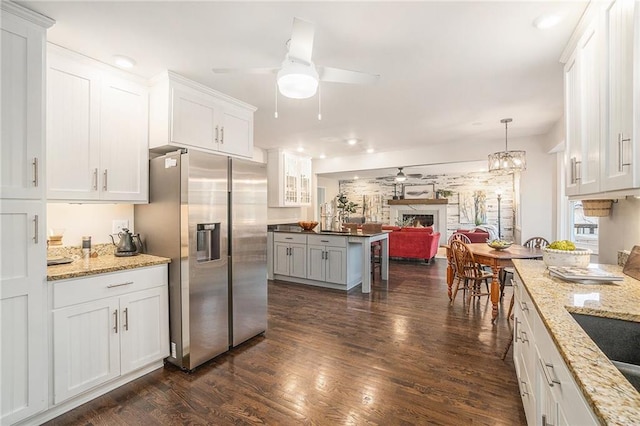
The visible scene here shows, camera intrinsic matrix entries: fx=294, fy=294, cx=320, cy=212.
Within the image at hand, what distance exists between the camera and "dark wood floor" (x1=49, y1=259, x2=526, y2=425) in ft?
6.11

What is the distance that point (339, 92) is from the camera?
3.08m

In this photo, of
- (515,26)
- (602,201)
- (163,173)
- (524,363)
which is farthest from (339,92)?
(524,363)

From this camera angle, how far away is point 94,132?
2.30 meters

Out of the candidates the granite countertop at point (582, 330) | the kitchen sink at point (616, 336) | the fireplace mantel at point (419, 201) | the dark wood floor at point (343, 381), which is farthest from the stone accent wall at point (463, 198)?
the kitchen sink at point (616, 336)

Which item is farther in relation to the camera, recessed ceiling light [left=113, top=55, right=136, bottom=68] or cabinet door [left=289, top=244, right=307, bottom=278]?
cabinet door [left=289, top=244, right=307, bottom=278]

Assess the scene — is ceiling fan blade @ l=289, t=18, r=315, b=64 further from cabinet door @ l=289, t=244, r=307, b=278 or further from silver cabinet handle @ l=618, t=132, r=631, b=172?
cabinet door @ l=289, t=244, r=307, b=278

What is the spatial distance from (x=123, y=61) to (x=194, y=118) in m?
0.66

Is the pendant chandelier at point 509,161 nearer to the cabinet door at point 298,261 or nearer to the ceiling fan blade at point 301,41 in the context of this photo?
the cabinet door at point 298,261

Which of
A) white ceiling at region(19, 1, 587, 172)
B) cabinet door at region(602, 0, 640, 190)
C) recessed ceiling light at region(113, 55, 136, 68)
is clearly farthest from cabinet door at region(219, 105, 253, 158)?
cabinet door at region(602, 0, 640, 190)

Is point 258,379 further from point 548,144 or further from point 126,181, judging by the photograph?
point 548,144

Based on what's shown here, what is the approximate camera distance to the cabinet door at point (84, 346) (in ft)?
6.10

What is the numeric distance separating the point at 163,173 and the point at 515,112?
401 centimetres

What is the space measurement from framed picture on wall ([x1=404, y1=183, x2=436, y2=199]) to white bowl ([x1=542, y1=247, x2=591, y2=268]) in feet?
29.0

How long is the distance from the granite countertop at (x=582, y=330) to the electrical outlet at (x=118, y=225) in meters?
3.13
